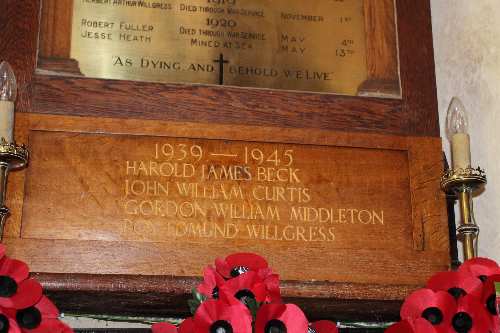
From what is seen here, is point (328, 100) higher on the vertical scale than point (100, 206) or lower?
higher

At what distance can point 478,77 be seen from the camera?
274 centimetres

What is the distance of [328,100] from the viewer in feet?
8.77

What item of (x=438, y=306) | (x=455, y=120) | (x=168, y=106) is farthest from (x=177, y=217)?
(x=438, y=306)

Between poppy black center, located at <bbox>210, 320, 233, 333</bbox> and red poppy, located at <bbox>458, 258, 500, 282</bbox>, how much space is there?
46 cm

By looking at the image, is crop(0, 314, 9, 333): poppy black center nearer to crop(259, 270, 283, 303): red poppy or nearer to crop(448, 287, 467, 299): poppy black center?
crop(259, 270, 283, 303): red poppy

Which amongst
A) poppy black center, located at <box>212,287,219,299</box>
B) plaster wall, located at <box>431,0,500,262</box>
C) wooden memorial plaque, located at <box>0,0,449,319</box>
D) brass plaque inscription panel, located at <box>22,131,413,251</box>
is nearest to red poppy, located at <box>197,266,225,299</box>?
poppy black center, located at <box>212,287,219,299</box>

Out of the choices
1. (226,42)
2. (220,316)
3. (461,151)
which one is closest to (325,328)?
(220,316)

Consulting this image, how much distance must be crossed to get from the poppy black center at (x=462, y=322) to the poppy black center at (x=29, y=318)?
67cm

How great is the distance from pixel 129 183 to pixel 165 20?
19.1 inches

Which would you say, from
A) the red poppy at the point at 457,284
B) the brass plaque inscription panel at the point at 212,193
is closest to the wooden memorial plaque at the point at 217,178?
the brass plaque inscription panel at the point at 212,193

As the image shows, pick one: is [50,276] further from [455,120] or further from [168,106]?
[455,120]

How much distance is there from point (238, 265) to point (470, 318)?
385 mm

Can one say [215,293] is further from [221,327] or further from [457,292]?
[457,292]

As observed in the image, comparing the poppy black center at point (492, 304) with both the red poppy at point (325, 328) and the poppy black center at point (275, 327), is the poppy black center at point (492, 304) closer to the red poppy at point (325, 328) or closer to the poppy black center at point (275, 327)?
the red poppy at point (325, 328)
